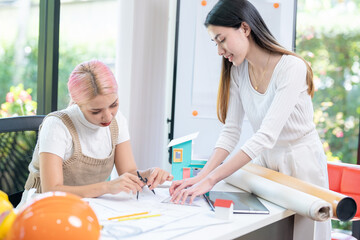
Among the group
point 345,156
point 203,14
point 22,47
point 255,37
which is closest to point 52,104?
point 22,47

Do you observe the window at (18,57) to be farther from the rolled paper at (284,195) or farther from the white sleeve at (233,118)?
the rolled paper at (284,195)

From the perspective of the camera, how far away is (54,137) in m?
1.55

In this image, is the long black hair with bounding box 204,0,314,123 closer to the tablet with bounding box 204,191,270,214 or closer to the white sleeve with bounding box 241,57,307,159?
the white sleeve with bounding box 241,57,307,159

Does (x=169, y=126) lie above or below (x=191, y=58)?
below

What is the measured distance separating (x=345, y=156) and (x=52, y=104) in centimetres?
249

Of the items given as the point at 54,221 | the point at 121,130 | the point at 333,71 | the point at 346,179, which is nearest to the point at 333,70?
the point at 333,71

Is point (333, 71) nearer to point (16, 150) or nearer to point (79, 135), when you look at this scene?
point (79, 135)

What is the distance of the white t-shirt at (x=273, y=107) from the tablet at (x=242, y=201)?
143mm

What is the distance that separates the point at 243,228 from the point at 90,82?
0.72 m

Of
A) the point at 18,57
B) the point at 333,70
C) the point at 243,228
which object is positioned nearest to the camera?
the point at 243,228

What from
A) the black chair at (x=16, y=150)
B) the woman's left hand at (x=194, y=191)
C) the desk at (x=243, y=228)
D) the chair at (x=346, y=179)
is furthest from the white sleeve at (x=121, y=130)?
the chair at (x=346, y=179)

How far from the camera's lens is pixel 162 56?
3.01 m

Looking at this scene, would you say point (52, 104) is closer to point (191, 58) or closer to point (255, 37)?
point (191, 58)

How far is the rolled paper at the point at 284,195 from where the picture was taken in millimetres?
1317
